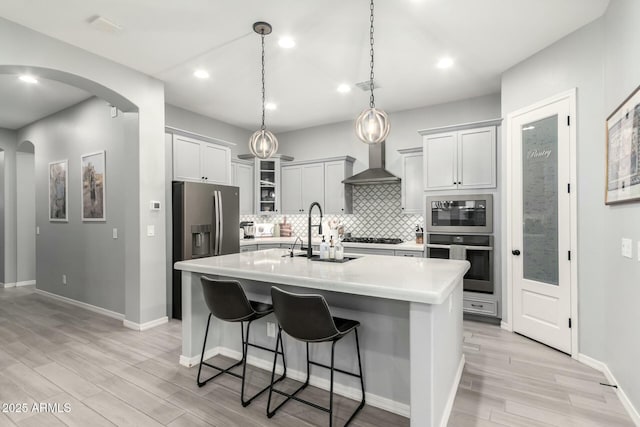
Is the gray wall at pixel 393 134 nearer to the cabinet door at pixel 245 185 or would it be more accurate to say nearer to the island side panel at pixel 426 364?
the cabinet door at pixel 245 185

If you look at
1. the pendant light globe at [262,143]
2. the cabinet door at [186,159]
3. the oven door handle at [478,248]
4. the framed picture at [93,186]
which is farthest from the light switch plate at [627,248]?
the framed picture at [93,186]

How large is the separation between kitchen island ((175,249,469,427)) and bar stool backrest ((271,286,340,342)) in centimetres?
14

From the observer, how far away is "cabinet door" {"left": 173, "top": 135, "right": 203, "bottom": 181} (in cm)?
434

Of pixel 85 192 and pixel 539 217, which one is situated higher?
pixel 85 192

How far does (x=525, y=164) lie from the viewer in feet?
11.7

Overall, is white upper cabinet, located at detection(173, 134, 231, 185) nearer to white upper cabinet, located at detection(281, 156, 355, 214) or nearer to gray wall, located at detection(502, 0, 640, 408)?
white upper cabinet, located at detection(281, 156, 355, 214)

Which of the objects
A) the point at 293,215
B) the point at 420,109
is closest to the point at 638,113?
the point at 420,109

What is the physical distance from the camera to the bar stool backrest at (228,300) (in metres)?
2.29

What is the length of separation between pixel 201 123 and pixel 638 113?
5.32 meters

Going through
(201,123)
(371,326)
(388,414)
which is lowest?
(388,414)

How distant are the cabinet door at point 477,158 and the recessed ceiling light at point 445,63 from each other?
886mm

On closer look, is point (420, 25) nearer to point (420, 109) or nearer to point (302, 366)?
point (420, 109)

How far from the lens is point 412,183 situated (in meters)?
4.83

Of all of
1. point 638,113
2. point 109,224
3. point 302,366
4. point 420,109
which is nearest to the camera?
point 638,113
